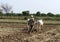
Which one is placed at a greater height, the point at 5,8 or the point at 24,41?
the point at 24,41

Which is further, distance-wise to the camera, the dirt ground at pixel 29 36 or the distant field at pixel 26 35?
the distant field at pixel 26 35

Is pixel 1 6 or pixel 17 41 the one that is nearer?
pixel 17 41

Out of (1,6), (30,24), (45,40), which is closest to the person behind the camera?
(45,40)

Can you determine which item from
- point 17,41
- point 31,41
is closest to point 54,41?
point 31,41

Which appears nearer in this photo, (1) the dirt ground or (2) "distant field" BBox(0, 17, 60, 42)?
(1) the dirt ground

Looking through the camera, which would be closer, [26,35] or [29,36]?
[29,36]

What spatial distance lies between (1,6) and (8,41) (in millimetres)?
77563

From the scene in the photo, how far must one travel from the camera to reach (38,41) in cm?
1489

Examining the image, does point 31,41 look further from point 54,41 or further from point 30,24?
point 30,24

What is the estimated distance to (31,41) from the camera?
574 inches

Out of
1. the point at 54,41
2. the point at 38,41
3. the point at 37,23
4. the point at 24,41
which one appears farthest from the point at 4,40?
the point at 37,23

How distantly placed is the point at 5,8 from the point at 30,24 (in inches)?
2945

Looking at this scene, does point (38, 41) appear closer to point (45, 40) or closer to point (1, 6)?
point (45, 40)

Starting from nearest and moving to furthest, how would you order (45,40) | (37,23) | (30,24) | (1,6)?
(45,40)
(30,24)
(37,23)
(1,6)
